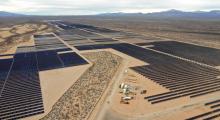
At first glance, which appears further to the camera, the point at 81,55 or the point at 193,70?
the point at 81,55

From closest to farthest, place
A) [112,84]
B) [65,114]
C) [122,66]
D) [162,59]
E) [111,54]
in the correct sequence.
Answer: [65,114] < [112,84] < [122,66] < [162,59] < [111,54]

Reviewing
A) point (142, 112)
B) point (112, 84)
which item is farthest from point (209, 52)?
point (142, 112)

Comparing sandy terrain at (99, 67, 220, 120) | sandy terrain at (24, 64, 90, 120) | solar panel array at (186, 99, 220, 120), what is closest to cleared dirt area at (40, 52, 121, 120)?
sandy terrain at (24, 64, 90, 120)

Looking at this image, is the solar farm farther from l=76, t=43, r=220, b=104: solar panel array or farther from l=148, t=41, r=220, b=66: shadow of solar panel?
l=148, t=41, r=220, b=66: shadow of solar panel

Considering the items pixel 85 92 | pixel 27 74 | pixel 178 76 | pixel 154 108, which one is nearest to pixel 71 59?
pixel 27 74

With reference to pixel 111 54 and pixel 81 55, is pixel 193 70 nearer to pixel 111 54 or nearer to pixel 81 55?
pixel 111 54

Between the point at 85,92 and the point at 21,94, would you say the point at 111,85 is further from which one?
the point at 21,94

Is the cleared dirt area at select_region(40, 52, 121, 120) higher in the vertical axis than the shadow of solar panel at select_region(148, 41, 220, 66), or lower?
lower

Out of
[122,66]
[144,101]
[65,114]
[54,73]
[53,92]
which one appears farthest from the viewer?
[122,66]
